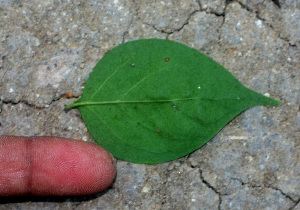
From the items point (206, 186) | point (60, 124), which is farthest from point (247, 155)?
point (60, 124)

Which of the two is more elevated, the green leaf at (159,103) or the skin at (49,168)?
the green leaf at (159,103)

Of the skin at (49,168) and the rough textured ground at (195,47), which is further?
the rough textured ground at (195,47)

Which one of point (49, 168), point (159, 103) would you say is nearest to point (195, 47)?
point (159, 103)

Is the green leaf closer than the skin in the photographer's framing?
No
